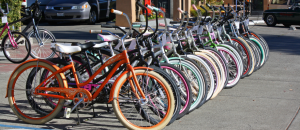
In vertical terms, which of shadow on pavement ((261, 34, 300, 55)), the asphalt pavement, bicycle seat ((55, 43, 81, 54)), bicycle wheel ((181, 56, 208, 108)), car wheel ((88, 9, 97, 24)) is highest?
car wheel ((88, 9, 97, 24))

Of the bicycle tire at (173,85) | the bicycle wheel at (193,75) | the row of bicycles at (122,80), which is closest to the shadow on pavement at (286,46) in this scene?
the row of bicycles at (122,80)

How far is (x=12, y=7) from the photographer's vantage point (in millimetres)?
9383

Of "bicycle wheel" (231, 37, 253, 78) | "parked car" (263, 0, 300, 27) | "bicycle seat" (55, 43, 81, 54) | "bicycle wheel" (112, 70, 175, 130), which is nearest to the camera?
"bicycle wheel" (112, 70, 175, 130)

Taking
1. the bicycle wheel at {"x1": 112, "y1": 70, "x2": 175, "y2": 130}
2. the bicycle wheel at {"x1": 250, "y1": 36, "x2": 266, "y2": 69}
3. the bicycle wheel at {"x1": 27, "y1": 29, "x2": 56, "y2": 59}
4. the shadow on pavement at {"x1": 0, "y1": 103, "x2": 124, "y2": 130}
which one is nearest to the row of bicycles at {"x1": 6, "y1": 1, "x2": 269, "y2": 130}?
the bicycle wheel at {"x1": 112, "y1": 70, "x2": 175, "y2": 130}

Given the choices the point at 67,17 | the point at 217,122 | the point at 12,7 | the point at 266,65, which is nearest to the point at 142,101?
the point at 217,122

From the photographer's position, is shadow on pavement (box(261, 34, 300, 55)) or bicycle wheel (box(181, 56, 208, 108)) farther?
shadow on pavement (box(261, 34, 300, 55))

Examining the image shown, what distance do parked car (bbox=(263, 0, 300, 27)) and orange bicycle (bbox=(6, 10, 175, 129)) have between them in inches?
625

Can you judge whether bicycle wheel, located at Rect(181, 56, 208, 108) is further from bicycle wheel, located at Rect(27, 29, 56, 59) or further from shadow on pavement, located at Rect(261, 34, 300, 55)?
shadow on pavement, located at Rect(261, 34, 300, 55)

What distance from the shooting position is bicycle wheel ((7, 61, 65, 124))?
409 centimetres

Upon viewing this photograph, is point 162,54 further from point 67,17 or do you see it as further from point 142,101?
point 67,17

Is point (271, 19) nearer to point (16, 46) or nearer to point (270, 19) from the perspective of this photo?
point (270, 19)

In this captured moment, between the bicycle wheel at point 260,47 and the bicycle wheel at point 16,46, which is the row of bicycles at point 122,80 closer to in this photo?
the bicycle wheel at point 260,47

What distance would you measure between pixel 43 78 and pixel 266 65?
17.3ft

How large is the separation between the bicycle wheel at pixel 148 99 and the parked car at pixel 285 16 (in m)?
15.9
